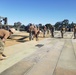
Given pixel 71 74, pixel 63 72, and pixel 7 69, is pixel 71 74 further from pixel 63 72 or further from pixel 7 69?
pixel 7 69

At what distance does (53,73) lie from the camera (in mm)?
6477

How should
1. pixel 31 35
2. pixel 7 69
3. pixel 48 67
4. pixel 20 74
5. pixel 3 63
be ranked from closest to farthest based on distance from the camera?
1. pixel 20 74
2. pixel 7 69
3. pixel 48 67
4. pixel 3 63
5. pixel 31 35

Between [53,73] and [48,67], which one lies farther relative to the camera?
[48,67]

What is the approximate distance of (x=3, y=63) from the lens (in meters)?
7.82

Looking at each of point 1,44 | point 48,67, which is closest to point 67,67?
point 48,67

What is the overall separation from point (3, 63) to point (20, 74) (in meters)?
1.73

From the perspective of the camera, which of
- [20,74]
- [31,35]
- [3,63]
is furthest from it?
[31,35]

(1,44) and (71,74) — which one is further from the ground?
(1,44)

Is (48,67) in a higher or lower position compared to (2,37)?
lower

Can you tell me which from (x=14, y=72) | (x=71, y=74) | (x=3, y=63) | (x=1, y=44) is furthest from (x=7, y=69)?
(x=71, y=74)

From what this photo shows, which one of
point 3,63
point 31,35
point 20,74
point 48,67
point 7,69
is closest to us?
point 20,74

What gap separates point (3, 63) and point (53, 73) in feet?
7.30

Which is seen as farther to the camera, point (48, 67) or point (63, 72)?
point (48, 67)

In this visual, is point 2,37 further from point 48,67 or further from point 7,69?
point 48,67
